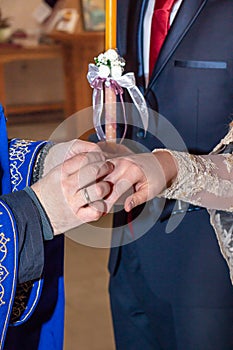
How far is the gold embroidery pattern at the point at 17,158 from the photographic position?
1117 mm

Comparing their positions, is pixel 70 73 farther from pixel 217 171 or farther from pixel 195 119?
pixel 217 171

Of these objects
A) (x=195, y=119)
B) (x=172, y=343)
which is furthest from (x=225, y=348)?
(x=195, y=119)

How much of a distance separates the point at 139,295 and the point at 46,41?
3510mm

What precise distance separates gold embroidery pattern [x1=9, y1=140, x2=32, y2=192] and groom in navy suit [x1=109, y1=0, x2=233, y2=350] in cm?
34

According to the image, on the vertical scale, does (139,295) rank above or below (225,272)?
below

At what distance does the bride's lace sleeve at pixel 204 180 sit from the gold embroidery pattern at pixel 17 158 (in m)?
0.26

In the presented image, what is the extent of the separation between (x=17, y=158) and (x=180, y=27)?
46 centimetres

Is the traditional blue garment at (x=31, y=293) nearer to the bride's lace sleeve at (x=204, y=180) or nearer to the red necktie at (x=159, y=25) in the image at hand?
the bride's lace sleeve at (x=204, y=180)

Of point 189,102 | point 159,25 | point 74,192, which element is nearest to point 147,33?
point 159,25

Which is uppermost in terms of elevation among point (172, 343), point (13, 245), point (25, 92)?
point (13, 245)

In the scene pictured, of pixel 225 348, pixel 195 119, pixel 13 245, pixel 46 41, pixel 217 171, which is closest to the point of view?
pixel 13 245

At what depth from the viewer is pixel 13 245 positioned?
0.87m

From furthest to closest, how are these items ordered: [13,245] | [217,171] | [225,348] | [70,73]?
[70,73] → [225,348] → [217,171] → [13,245]

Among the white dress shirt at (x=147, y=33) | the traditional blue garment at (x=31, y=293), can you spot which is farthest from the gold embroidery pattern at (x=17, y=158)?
the white dress shirt at (x=147, y=33)
